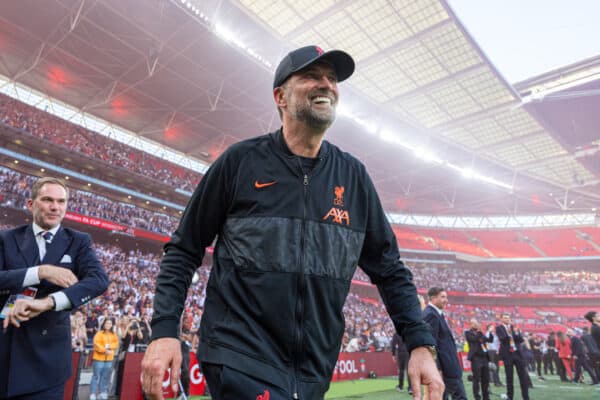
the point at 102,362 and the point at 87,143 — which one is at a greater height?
the point at 87,143

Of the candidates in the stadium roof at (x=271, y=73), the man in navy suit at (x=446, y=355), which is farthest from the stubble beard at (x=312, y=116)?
the stadium roof at (x=271, y=73)

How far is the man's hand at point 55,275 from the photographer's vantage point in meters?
2.29

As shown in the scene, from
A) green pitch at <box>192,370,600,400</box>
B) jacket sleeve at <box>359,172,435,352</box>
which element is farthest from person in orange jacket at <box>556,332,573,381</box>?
jacket sleeve at <box>359,172,435,352</box>

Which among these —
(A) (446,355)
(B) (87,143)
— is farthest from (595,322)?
(B) (87,143)

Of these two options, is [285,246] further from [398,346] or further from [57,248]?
[398,346]

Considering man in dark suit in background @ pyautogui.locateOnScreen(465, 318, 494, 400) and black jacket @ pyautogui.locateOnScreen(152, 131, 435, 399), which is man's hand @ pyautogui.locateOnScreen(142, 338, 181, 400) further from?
man in dark suit in background @ pyautogui.locateOnScreen(465, 318, 494, 400)

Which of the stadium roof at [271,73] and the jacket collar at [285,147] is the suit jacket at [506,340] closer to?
the jacket collar at [285,147]

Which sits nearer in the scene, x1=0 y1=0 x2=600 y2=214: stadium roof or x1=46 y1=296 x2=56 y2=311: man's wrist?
x1=46 y1=296 x2=56 y2=311: man's wrist

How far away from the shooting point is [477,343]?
8.21 metres

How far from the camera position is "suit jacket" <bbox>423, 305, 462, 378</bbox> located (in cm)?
605

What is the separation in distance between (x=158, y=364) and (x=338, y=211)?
0.95m

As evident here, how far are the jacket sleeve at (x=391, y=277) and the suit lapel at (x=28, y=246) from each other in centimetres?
208

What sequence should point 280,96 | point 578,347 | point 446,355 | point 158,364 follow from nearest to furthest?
point 158,364
point 280,96
point 446,355
point 578,347

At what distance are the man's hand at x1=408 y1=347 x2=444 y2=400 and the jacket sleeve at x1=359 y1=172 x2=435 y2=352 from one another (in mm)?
41
